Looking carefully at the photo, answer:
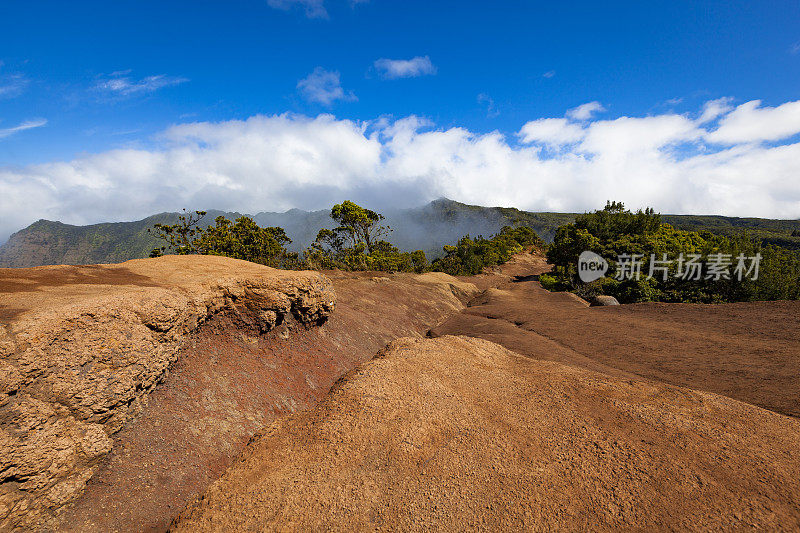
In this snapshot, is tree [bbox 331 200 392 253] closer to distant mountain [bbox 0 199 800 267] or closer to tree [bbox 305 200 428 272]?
tree [bbox 305 200 428 272]

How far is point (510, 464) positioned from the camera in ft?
17.6

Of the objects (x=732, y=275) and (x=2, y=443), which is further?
(x=732, y=275)

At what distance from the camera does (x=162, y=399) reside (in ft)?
21.2

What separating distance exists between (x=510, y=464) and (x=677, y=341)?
13390 millimetres

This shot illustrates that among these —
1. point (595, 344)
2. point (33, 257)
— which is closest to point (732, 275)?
point (595, 344)

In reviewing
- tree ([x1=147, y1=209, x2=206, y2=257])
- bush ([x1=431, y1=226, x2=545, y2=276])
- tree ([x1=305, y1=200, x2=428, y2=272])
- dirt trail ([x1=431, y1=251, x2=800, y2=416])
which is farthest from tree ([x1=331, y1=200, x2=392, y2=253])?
dirt trail ([x1=431, y1=251, x2=800, y2=416])

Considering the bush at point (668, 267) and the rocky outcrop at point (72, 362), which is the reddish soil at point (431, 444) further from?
the bush at point (668, 267)

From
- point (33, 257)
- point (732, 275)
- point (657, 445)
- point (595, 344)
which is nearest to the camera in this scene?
point (657, 445)

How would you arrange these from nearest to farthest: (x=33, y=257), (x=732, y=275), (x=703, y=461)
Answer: (x=703, y=461) → (x=732, y=275) → (x=33, y=257)

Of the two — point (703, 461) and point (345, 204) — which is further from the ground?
point (345, 204)

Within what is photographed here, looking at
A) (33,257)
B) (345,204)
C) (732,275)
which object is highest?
(345,204)

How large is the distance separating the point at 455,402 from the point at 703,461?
13.4ft

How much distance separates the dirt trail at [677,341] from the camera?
33.1 feet

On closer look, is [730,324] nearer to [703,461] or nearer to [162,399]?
[703,461]
